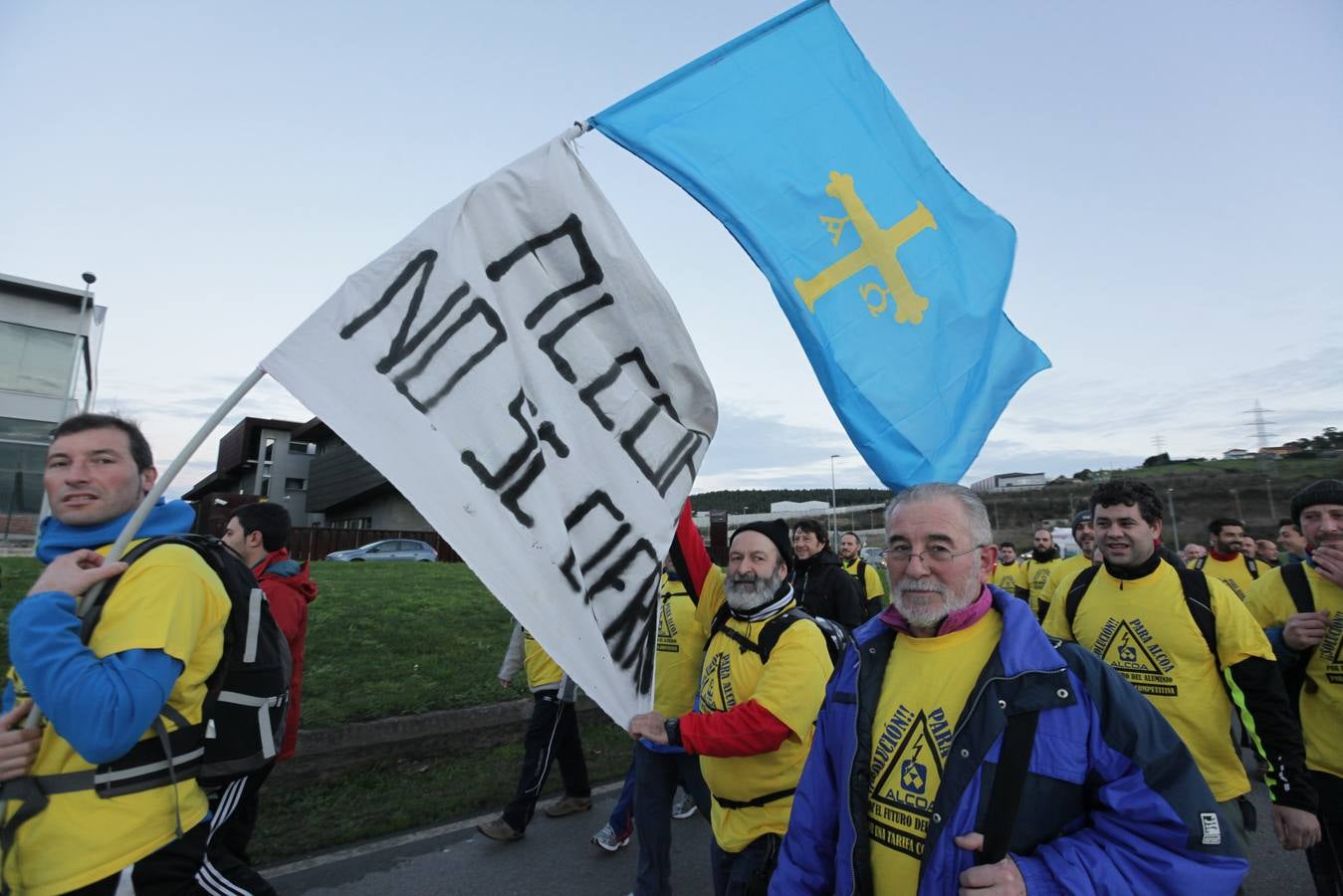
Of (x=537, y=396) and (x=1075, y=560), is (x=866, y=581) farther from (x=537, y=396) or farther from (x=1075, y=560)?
(x=537, y=396)

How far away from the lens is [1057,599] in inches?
149

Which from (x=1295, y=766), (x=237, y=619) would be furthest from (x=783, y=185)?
(x=1295, y=766)

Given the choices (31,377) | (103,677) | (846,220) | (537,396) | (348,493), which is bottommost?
(103,677)

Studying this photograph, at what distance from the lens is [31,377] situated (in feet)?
57.0

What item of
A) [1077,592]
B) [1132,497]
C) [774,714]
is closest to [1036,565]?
[1077,592]

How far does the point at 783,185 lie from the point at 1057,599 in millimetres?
2570

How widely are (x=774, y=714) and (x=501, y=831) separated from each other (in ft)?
9.52

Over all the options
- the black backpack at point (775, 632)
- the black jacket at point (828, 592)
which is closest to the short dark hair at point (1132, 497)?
the black backpack at point (775, 632)

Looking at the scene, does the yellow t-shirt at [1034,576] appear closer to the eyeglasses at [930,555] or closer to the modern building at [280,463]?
the eyeglasses at [930,555]

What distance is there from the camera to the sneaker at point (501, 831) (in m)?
4.61

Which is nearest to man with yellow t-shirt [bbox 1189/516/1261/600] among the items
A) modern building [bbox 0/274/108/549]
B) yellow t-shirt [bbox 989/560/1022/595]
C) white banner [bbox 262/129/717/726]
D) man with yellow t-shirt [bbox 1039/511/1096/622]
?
man with yellow t-shirt [bbox 1039/511/1096/622]

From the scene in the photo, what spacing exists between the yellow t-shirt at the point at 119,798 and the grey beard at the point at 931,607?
1.89 metres

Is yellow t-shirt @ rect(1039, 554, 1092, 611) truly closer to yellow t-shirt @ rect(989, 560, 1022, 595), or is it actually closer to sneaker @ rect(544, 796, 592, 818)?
sneaker @ rect(544, 796, 592, 818)

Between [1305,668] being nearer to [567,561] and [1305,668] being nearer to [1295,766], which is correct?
[1295,766]
